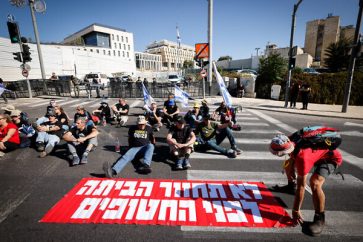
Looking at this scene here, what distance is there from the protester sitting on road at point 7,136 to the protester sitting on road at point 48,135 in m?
0.62

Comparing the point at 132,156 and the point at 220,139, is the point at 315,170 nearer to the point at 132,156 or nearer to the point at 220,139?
the point at 220,139

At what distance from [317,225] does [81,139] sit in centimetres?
560

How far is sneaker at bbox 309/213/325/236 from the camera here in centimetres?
304

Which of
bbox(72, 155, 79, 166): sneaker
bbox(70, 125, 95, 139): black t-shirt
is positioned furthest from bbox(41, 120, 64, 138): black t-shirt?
bbox(72, 155, 79, 166): sneaker

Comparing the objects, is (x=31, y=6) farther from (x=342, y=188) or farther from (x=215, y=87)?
(x=342, y=188)

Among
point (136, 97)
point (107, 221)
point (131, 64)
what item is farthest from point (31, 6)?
point (131, 64)

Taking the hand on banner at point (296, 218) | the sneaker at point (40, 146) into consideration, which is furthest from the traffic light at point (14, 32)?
the hand on banner at point (296, 218)

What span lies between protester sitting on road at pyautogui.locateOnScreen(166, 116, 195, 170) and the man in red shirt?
2.53 meters

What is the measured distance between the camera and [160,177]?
4770 millimetres

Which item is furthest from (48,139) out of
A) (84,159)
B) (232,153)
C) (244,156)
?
(244,156)

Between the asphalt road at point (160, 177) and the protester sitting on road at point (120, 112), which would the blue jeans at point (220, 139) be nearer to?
the asphalt road at point (160, 177)

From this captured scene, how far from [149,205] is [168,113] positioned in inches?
235

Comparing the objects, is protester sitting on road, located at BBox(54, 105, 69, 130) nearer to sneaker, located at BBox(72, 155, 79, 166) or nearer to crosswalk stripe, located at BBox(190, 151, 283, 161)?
sneaker, located at BBox(72, 155, 79, 166)

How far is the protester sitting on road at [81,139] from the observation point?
5606 mm
